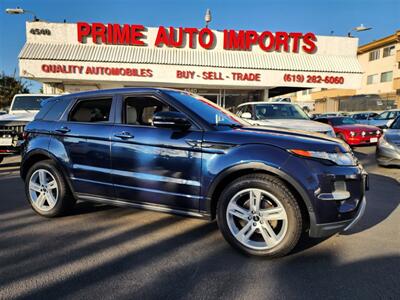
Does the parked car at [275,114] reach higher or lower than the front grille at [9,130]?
higher

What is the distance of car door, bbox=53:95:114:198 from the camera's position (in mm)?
3971

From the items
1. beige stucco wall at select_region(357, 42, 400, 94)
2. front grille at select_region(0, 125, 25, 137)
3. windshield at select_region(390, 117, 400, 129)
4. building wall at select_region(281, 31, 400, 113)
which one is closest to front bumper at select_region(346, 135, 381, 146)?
windshield at select_region(390, 117, 400, 129)

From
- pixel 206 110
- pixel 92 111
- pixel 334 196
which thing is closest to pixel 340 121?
pixel 206 110

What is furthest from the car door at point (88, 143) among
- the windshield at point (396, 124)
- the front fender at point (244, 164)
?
the windshield at point (396, 124)

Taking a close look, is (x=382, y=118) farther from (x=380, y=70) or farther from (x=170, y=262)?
(x=380, y=70)

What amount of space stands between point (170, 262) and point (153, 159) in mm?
1122

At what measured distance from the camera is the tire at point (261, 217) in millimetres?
3094

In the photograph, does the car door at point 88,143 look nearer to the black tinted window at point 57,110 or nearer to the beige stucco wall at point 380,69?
the black tinted window at point 57,110

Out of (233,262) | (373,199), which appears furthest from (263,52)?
(233,262)

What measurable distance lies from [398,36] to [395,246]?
41.5 m

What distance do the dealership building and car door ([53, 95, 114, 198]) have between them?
11480 mm

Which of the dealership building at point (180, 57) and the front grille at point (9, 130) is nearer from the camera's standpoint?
the front grille at point (9, 130)

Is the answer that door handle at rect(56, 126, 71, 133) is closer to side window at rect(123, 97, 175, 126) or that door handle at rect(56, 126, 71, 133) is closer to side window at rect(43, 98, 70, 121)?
side window at rect(43, 98, 70, 121)

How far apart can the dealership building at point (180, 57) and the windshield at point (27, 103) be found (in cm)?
493
